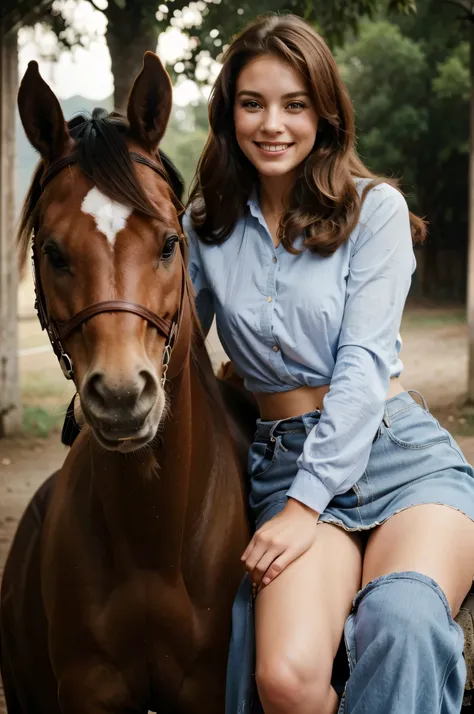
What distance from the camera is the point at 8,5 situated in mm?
8344

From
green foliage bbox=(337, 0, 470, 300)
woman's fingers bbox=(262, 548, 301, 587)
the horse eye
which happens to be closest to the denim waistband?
woman's fingers bbox=(262, 548, 301, 587)

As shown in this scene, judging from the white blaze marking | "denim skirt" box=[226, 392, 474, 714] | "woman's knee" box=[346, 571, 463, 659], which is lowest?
"woman's knee" box=[346, 571, 463, 659]

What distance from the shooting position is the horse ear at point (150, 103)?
83.7 inches

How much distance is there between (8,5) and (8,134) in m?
1.16

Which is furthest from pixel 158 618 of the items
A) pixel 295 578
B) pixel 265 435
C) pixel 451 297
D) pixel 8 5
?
pixel 451 297

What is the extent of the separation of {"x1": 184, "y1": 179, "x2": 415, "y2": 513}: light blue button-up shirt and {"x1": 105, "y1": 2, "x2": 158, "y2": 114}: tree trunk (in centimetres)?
587

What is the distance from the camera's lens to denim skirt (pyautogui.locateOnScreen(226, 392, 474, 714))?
2.23 m

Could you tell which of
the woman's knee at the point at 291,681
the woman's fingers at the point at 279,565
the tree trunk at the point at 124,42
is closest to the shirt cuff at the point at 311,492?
the woman's fingers at the point at 279,565

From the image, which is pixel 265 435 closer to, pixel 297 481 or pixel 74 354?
pixel 297 481

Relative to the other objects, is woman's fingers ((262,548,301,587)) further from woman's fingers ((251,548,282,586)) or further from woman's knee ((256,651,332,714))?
woman's knee ((256,651,332,714))

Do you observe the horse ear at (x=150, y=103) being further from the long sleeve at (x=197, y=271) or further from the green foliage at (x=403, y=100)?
the green foliage at (x=403, y=100)

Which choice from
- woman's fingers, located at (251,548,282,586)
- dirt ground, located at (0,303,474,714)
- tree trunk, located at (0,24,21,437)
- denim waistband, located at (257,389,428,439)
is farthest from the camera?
tree trunk, located at (0,24,21,437)

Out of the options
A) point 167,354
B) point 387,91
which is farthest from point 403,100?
point 167,354

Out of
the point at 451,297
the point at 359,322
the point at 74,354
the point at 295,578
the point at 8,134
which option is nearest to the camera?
the point at 74,354
